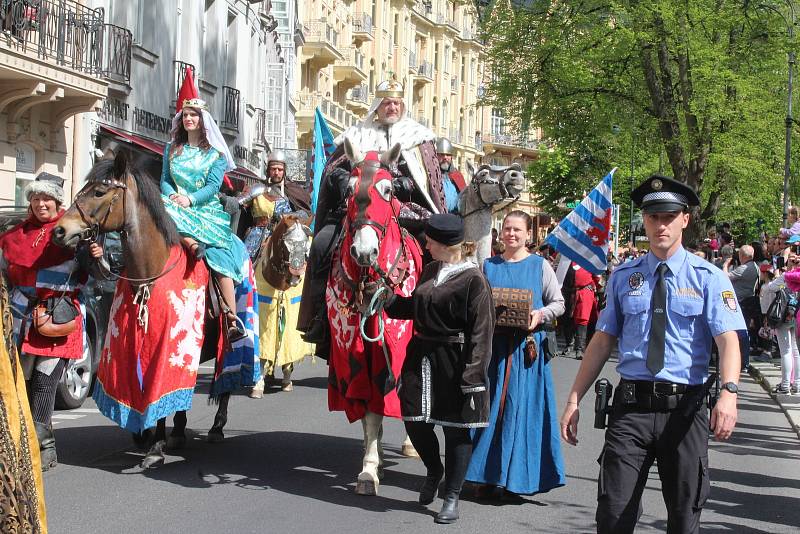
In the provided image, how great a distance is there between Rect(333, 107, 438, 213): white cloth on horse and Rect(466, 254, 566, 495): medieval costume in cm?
126

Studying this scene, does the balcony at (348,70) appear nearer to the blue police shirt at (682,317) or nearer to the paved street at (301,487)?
the paved street at (301,487)

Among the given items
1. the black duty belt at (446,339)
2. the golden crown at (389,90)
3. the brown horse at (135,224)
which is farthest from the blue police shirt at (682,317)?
the brown horse at (135,224)

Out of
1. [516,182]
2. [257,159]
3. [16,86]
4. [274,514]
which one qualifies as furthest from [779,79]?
[274,514]

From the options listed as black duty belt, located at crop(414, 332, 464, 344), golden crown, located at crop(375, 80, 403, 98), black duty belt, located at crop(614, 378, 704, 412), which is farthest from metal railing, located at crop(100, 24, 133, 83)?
black duty belt, located at crop(614, 378, 704, 412)

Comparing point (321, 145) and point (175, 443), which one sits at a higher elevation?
point (321, 145)

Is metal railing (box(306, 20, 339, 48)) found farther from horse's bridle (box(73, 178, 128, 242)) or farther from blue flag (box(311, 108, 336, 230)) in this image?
horse's bridle (box(73, 178, 128, 242))

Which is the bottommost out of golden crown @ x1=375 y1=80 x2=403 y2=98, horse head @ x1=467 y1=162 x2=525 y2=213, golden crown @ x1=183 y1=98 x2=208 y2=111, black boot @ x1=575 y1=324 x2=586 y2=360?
black boot @ x1=575 y1=324 x2=586 y2=360

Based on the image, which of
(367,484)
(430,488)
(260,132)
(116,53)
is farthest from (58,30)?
(260,132)

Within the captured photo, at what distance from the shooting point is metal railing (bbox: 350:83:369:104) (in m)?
68.8

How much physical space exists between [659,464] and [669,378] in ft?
1.24

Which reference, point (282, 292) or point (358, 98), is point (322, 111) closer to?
point (358, 98)

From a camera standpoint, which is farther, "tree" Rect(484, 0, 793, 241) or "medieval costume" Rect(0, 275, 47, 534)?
"tree" Rect(484, 0, 793, 241)

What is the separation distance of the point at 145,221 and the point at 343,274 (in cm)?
156

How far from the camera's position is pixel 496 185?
8.87m
